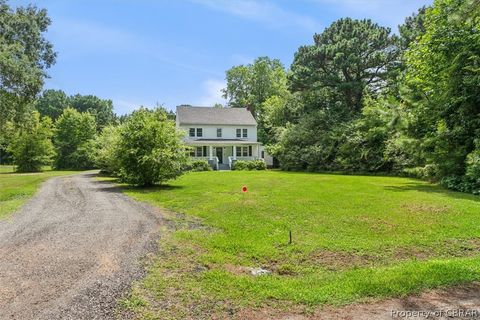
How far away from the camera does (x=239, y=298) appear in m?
5.01

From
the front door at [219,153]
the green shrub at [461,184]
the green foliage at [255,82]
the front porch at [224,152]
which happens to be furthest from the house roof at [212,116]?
the green shrub at [461,184]

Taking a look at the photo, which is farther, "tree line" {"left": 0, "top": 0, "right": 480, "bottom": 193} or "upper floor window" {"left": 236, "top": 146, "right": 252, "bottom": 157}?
"upper floor window" {"left": 236, "top": 146, "right": 252, "bottom": 157}

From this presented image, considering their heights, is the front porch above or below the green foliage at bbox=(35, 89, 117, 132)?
below

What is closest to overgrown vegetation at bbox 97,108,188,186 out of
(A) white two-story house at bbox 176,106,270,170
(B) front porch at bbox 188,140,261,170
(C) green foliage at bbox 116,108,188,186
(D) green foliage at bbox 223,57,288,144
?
(C) green foliage at bbox 116,108,188,186

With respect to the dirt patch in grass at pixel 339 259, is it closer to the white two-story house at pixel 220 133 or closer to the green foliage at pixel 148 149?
the green foliage at pixel 148 149

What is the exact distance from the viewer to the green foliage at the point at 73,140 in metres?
47.5

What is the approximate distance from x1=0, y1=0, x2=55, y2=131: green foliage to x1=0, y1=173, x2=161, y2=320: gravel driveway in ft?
51.0

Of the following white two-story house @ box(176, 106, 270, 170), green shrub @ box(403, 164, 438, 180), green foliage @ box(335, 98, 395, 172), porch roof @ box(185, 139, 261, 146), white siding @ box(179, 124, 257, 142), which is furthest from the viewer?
white siding @ box(179, 124, 257, 142)

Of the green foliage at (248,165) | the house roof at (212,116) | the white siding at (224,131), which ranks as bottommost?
the green foliage at (248,165)

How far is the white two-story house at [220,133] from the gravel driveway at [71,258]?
26358mm

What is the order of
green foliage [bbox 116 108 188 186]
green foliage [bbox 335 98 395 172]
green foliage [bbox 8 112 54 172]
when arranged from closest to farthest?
green foliage [bbox 116 108 188 186] → green foliage [bbox 335 98 395 172] → green foliage [bbox 8 112 54 172]

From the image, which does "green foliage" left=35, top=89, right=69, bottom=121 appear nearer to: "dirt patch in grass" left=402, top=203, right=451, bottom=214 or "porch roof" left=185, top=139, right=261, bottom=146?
"porch roof" left=185, top=139, right=261, bottom=146

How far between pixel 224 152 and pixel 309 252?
33.5m

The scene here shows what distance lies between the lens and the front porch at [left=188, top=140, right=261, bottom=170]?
123 feet
